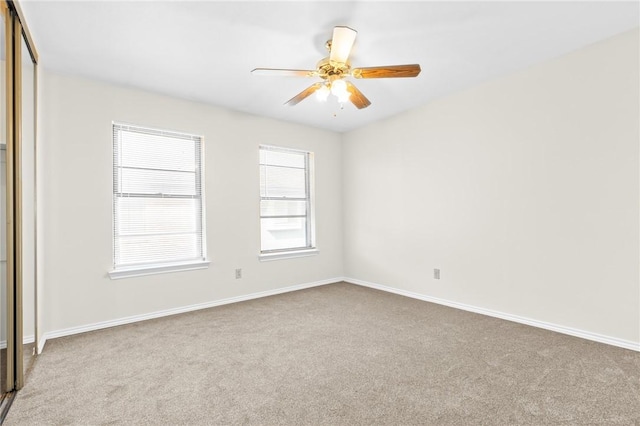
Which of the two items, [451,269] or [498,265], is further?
[451,269]

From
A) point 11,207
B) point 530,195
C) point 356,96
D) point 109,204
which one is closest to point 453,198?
point 530,195

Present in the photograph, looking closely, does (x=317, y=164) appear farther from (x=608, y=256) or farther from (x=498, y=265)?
(x=608, y=256)

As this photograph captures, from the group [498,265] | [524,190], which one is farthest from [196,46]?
[498,265]

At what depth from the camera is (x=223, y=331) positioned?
308cm

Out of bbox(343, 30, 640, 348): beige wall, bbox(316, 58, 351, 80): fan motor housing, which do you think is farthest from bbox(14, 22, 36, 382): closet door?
bbox(343, 30, 640, 348): beige wall

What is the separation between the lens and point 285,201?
4.86m

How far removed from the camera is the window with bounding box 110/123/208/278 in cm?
348

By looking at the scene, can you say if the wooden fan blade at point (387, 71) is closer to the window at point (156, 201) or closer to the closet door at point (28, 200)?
the window at point (156, 201)

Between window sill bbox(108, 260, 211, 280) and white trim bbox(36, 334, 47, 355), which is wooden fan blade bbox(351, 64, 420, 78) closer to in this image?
window sill bbox(108, 260, 211, 280)

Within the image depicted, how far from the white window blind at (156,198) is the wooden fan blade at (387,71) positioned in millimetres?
2404

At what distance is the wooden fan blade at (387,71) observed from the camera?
2281mm

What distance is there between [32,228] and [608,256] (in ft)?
16.1

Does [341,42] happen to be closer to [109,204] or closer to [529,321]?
[109,204]

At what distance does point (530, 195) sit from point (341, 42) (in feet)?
7.70
